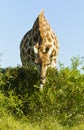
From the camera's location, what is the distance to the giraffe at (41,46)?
552 inches

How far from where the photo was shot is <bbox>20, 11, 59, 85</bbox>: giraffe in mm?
14031

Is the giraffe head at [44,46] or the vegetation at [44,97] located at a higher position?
the giraffe head at [44,46]

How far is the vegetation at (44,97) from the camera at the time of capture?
13648mm

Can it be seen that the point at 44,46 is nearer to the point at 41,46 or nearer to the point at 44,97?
the point at 41,46

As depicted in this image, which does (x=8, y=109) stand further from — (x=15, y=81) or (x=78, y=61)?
(x=78, y=61)

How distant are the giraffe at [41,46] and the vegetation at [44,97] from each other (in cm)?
36

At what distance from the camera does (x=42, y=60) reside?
1399 cm

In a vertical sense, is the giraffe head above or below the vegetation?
above

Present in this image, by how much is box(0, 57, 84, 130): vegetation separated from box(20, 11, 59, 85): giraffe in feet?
1.19

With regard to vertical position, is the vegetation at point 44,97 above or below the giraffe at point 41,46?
below

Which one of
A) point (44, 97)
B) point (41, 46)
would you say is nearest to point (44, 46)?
point (41, 46)

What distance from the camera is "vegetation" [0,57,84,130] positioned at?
13648mm

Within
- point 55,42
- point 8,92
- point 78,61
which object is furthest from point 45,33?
point 8,92

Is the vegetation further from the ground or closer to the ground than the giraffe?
closer to the ground
